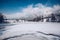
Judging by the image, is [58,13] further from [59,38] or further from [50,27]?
[59,38]

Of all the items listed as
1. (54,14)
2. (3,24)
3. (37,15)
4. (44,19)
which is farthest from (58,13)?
(3,24)

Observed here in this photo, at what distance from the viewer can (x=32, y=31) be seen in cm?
189

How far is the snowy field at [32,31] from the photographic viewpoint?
5.99 feet

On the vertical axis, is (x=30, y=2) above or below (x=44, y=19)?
above

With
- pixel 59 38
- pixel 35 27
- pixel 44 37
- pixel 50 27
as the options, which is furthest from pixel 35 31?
pixel 59 38

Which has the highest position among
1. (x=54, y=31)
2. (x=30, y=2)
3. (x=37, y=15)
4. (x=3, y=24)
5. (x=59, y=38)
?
(x=30, y=2)

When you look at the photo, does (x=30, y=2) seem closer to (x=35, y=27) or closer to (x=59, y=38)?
(x=35, y=27)

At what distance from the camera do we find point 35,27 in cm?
190

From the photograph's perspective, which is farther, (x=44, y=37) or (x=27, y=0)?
(x=27, y=0)

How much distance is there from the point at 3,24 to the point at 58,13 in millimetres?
1311

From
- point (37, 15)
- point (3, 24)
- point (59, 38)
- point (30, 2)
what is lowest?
point (59, 38)

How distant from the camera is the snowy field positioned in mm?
1827

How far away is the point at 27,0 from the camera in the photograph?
196 centimetres

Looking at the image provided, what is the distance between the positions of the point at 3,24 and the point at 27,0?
79cm
